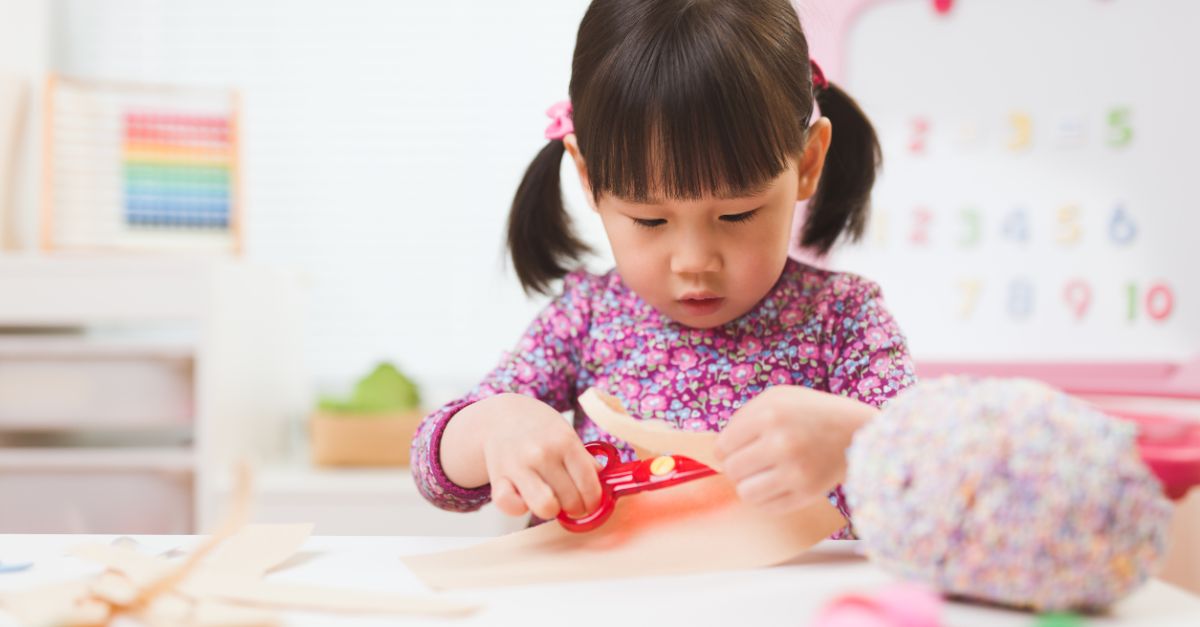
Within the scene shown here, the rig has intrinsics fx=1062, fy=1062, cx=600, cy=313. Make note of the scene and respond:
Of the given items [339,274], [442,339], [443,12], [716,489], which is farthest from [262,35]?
[716,489]

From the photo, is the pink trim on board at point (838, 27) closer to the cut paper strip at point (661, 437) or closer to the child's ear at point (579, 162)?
the child's ear at point (579, 162)

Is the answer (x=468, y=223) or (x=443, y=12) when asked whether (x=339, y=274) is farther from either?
(x=443, y=12)

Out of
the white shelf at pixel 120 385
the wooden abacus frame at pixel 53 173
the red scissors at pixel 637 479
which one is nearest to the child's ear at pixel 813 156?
the red scissors at pixel 637 479

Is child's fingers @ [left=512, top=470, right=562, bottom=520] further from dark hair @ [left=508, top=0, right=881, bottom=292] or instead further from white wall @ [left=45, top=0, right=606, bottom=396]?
white wall @ [left=45, top=0, right=606, bottom=396]

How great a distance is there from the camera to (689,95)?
0.67m

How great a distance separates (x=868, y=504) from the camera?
0.39m

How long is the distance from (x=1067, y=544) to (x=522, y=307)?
1.79m

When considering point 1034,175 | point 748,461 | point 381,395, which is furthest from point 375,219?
point 748,461

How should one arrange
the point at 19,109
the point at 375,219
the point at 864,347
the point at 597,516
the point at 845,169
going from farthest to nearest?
the point at 375,219 → the point at 19,109 → the point at 845,169 → the point at 864,347 → the point at 597,516

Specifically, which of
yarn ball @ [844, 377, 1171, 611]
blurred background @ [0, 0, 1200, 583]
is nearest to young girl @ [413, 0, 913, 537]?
yarn ball @ [844, 377, 1171, 611]

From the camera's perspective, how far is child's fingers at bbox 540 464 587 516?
542mm

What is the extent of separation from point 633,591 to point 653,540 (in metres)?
0.08

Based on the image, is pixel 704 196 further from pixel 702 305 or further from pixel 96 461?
pixel 96 461

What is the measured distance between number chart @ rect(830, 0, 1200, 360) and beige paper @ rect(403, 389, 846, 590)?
132 centimetres
